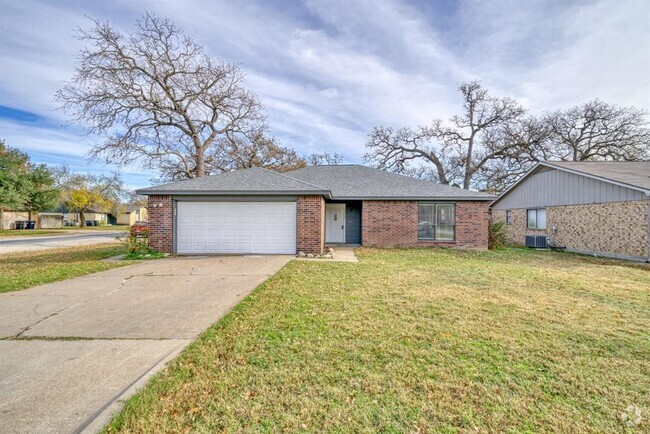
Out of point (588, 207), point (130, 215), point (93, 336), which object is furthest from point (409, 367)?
point (130, 215)

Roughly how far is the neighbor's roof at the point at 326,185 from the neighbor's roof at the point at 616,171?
178 inches

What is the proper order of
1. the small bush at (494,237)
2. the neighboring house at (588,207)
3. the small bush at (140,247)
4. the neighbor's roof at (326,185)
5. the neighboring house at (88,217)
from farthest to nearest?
the neighboring house at (88,217), the small bush at (494,237), the neighboring house at (588,207), the neighbor's roof at (326,185), the small bush at (140,247)

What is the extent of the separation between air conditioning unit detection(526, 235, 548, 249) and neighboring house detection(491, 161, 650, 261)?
364 mm

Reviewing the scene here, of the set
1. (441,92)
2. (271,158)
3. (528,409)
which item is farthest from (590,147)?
(528,409)

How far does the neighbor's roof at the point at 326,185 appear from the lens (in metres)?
10.4

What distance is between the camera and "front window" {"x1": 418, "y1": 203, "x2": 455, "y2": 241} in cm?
1357

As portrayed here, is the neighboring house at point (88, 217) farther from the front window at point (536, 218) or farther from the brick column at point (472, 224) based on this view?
the front window at point (536, 218)

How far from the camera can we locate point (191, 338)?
140 inches

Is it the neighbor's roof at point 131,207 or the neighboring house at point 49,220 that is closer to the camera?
the neighboring house at point 49,220

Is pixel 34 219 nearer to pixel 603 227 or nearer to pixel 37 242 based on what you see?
pixel 37 242

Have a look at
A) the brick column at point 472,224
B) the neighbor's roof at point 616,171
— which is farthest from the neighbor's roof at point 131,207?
the neighbor's roof at point 616,171

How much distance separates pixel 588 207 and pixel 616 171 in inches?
97.5

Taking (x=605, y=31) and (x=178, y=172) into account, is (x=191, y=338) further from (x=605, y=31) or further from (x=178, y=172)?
(x=178, y=172)

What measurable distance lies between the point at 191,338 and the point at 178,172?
71.7 ft
